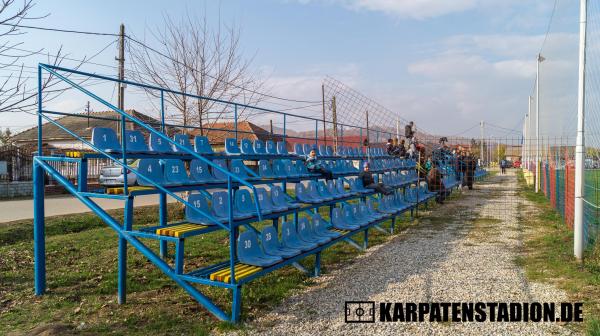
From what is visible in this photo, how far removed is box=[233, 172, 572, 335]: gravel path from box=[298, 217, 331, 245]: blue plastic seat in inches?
21.4

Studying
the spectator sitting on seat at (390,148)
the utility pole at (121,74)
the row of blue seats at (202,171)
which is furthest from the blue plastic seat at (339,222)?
the spectator sitting on seat at (390,148)

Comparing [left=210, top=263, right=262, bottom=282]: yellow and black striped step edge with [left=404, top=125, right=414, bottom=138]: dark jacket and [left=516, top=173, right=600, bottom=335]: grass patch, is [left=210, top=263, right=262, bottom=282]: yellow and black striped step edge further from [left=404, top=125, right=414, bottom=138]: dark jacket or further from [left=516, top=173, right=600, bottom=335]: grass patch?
[left=404, top=125, right=414, bottom=138]: dark jacket

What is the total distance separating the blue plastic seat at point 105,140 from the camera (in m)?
6.26

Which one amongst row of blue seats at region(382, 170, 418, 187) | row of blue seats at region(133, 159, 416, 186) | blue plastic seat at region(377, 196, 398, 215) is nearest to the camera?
row of blue seats at region(133, 159, 416, 186)

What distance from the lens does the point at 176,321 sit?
4883 mm

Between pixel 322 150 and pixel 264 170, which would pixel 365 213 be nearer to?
pixel 264 170

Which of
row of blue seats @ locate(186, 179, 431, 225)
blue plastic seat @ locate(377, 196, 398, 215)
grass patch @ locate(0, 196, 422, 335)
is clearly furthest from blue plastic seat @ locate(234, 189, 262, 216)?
blue plastic seat @ locate(377, 196, 398, 215)

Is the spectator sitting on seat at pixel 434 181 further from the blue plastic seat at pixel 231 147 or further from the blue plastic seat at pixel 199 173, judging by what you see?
the blue plastic seat at pixel 199 173

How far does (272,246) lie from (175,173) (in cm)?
209

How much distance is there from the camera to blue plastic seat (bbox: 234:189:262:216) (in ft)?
22.0

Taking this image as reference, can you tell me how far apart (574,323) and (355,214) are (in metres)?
4.99

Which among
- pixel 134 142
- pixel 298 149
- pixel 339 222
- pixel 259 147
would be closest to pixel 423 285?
pixel 339 222

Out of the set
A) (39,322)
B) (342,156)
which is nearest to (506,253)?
(342,156)

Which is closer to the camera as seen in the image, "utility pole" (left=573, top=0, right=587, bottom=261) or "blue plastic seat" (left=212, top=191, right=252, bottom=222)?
"blue plastic seat" (left=212, top=191, right=252, bottom=222)
